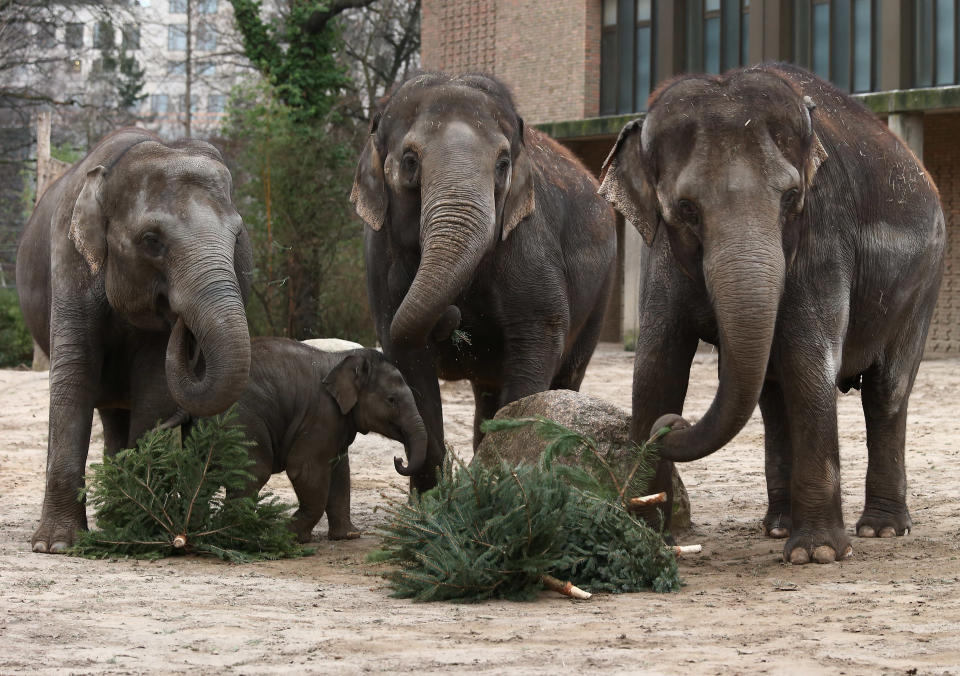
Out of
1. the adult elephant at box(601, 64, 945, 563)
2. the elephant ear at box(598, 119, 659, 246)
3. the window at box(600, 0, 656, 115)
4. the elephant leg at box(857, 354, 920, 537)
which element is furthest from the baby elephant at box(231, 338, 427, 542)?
the window at box(600, 0, 656, 115)

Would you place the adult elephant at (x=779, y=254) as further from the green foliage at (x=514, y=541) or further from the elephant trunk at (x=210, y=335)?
the elephant trunk at (x=210, y=335)

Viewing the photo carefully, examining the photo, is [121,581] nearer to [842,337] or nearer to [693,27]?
[842,337]

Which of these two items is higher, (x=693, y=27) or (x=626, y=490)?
(x=693, y=27)

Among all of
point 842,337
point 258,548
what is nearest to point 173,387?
point 258,548

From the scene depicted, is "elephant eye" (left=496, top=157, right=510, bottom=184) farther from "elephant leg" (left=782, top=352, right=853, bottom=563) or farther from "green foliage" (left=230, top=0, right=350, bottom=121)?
"green foliage" (left=230, top=0, right=350, bottom=121)

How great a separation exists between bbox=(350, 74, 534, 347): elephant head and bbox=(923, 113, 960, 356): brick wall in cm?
1754

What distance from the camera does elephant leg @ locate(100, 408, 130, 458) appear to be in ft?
27.6

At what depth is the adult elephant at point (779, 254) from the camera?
608 cm

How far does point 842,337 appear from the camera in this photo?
6742 mm

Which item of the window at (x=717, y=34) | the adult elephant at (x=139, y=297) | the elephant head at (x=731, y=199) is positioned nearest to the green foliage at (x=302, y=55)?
the window at (x=717, y=34)

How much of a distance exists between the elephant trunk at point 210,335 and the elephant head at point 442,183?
2.50 feet

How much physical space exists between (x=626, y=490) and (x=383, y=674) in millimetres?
2453

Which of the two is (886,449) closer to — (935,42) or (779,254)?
(779,254)

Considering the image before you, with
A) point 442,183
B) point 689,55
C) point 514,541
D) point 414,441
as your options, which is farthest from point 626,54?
point 514,541
